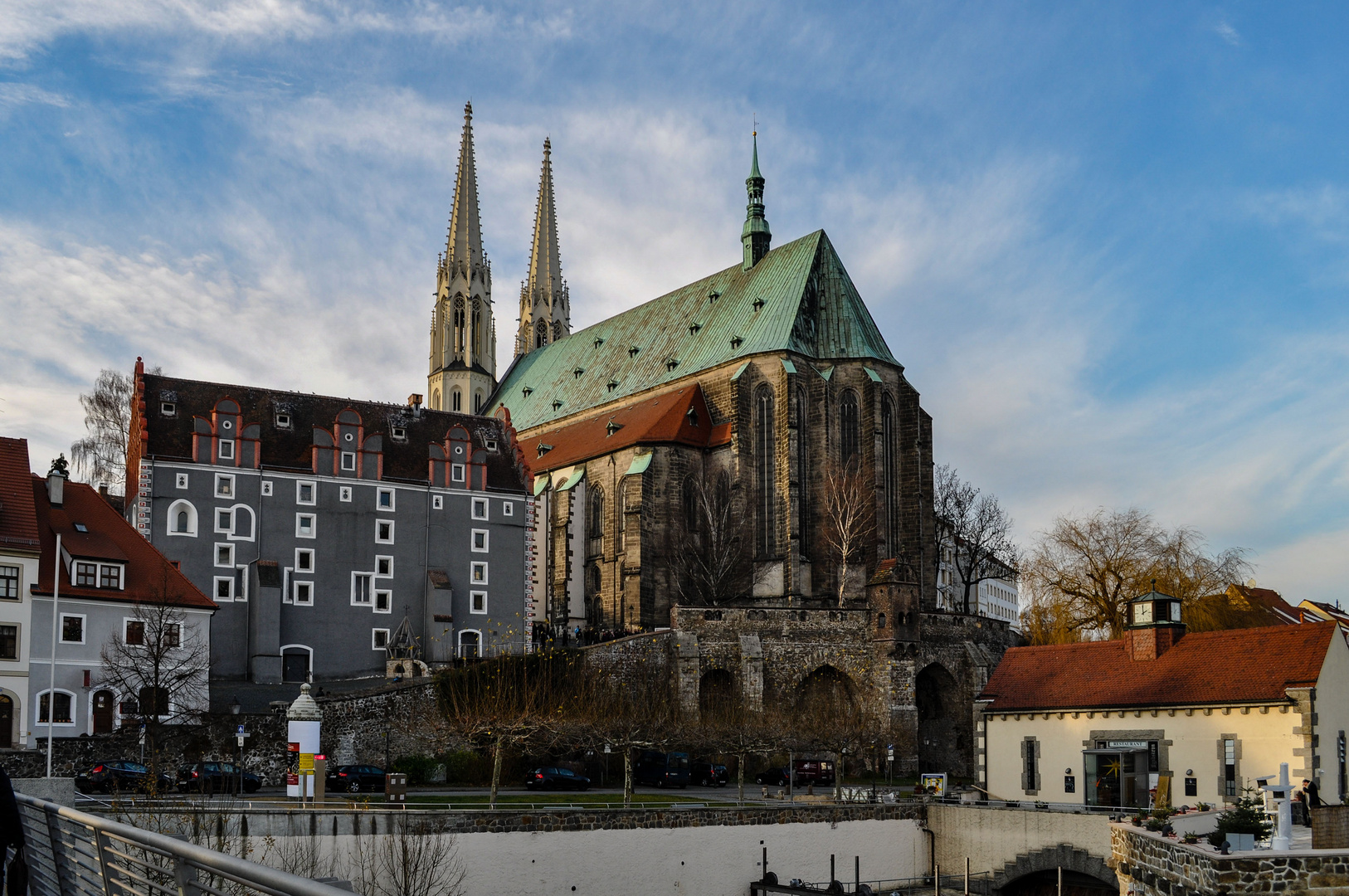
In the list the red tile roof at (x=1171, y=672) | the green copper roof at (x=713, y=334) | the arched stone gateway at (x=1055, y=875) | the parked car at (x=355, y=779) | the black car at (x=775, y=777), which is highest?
the green copper roof at (x=713, y=334)

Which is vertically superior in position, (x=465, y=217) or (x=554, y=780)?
(x=465, y=217)

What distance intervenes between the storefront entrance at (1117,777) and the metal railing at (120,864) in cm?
3588

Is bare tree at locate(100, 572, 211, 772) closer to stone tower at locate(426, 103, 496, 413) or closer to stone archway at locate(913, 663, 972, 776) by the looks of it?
stone archway at locate(913, 663, 972, 776)

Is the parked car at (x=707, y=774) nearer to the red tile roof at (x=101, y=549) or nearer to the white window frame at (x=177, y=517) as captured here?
the red tile roof at (x=101, y=549)

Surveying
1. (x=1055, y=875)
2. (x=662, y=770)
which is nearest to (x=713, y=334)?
(x=662, y=770)

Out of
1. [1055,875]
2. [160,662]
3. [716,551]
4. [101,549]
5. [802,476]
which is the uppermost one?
[802,476]

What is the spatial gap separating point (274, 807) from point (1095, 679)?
26438mm

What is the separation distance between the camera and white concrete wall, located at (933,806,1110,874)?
36469 millimetres

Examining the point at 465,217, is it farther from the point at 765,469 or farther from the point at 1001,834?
the point at 1001,834

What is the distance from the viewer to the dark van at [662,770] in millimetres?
49062

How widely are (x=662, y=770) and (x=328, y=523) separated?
790 inches

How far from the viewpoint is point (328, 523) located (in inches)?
2338

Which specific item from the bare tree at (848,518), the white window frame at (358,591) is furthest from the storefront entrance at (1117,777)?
the white window frame at (358,591)

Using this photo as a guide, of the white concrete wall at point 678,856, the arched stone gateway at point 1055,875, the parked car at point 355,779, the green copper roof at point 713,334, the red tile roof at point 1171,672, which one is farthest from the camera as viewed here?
the green copper roof at point 713,334
